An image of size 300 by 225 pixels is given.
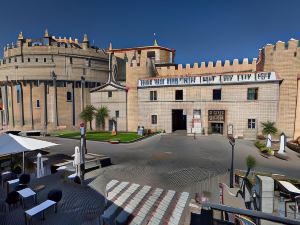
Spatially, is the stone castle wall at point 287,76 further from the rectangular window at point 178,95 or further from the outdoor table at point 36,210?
the outdoor table at point 36,210

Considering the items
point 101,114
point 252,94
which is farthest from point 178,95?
point 101,114

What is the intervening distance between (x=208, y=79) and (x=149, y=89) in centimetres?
914

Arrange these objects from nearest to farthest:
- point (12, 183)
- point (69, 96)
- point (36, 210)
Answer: point (36, 210), point (12, 183), point (69, 96)

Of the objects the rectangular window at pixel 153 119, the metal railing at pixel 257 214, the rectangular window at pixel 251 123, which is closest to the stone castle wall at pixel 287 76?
the rectangular window at pixel 251 123

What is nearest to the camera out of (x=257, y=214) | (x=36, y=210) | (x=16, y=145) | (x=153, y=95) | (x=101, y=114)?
(x=257, y=214)

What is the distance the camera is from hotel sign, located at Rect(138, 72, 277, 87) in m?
26.3

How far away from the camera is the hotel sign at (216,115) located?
28742 millimetres

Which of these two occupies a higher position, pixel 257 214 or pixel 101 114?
pixel 257 214

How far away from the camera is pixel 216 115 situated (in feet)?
95.2

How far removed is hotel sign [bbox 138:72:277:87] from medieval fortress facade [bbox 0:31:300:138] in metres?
0.12

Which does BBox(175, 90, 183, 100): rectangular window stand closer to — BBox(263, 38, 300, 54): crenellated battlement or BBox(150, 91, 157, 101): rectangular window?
BBox(150, 91, 157, 101): rectangular window

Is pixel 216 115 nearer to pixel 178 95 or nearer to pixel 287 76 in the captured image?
pixel 178 95

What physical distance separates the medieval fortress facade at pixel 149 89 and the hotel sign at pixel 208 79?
116 millimetres

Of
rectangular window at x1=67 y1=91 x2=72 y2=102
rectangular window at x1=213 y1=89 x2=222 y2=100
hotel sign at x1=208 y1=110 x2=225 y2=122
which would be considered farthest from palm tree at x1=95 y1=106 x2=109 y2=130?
rectangular window at x1=213 y1=89 x2=222 y2=100
